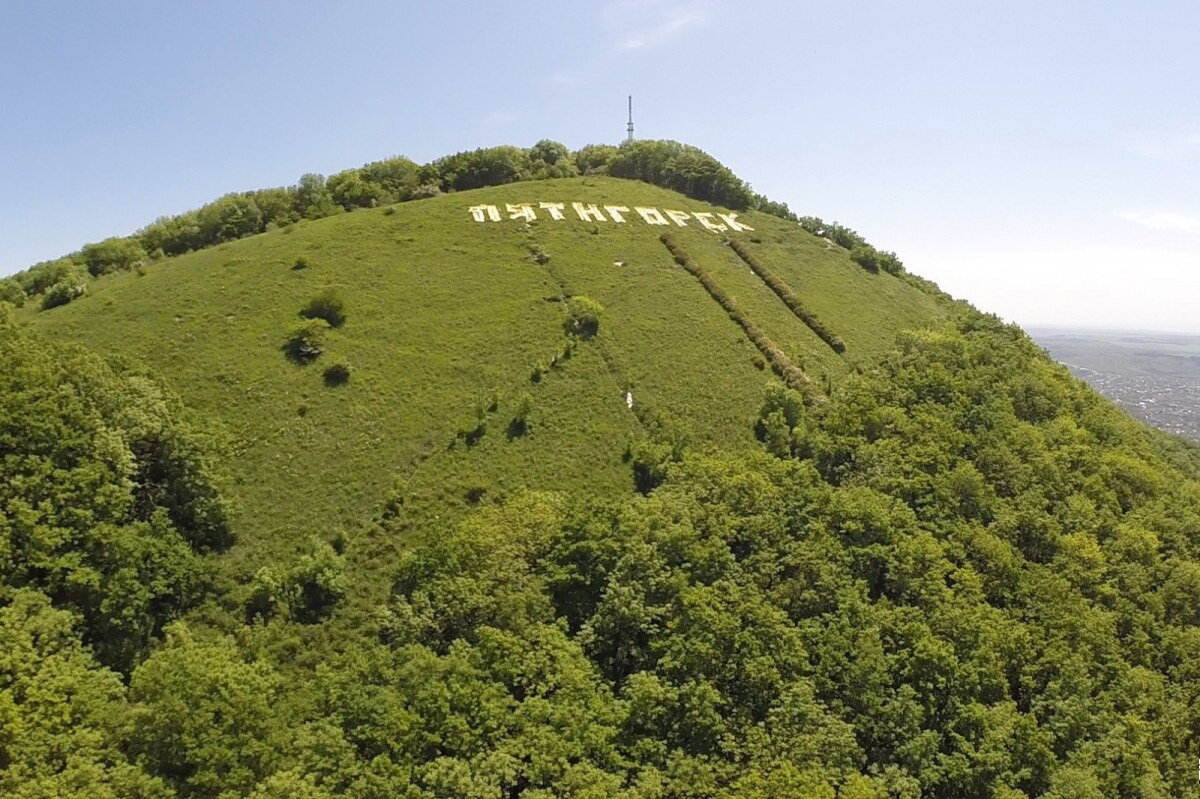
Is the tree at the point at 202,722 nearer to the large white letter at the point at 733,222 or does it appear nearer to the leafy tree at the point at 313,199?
the leafy tree at the point at 313,199


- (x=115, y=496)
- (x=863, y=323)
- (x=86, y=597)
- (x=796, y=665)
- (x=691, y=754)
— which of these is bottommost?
(x=691, y=754)

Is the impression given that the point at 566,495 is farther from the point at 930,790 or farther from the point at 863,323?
the point at 863,323

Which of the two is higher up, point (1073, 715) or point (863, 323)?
point (863, 323)

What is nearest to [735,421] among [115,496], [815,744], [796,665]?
[796,665]

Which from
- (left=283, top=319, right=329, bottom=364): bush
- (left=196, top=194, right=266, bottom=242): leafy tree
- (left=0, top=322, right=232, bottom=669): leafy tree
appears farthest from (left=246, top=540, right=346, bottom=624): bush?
(left=196, top=194, right=266, bottom=242): leafy tree

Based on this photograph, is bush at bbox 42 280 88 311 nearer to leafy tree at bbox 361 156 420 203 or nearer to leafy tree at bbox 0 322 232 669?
leafy tree at bbox 0 322 232 669

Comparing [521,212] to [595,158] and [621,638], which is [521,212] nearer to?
[595,158]
